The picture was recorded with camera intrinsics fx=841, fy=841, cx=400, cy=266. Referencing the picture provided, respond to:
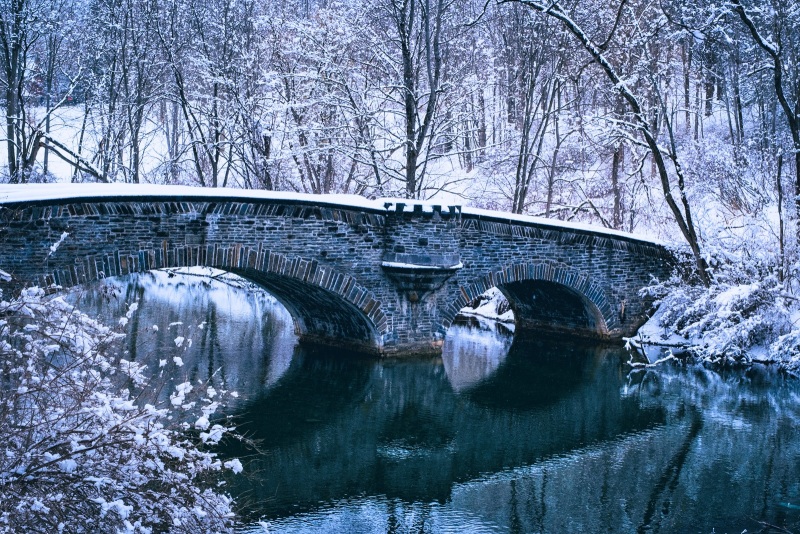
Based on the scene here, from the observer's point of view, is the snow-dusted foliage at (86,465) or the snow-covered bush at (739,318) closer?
the snow-dusted foliage at (86,465)

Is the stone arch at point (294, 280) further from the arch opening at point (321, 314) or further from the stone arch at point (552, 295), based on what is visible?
the stone arch at point (552, 295)

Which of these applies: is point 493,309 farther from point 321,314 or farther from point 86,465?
point 86,465

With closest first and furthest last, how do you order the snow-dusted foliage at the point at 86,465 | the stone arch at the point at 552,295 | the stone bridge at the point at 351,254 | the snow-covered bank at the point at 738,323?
1. the snow-dusted foliage at the point at 86,465
2. the stone bridge at the point at 351,254
3. the snow-covered bank at the point at 738,323
4. the stone arch at the point at 552,295

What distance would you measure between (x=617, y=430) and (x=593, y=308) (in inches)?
228

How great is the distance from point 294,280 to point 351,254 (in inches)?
36.7

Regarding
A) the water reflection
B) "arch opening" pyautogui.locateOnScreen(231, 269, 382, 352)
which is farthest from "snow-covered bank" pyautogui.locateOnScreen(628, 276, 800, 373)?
the water reflection

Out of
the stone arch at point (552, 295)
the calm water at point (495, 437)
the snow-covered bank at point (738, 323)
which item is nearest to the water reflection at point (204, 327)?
the calm water at point (495, 437)

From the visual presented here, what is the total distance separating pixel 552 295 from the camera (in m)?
16.5

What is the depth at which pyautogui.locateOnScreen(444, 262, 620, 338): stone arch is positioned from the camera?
556 inches

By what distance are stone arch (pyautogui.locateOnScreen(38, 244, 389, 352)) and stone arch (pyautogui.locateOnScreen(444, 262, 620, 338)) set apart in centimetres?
160

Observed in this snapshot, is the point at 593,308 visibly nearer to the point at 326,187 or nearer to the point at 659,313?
the point at 659,313

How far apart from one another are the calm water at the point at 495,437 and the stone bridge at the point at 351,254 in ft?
2.76

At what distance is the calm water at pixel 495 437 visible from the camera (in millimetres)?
7246

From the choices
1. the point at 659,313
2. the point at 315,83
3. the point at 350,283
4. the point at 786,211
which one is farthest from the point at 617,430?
the point at 315,83
